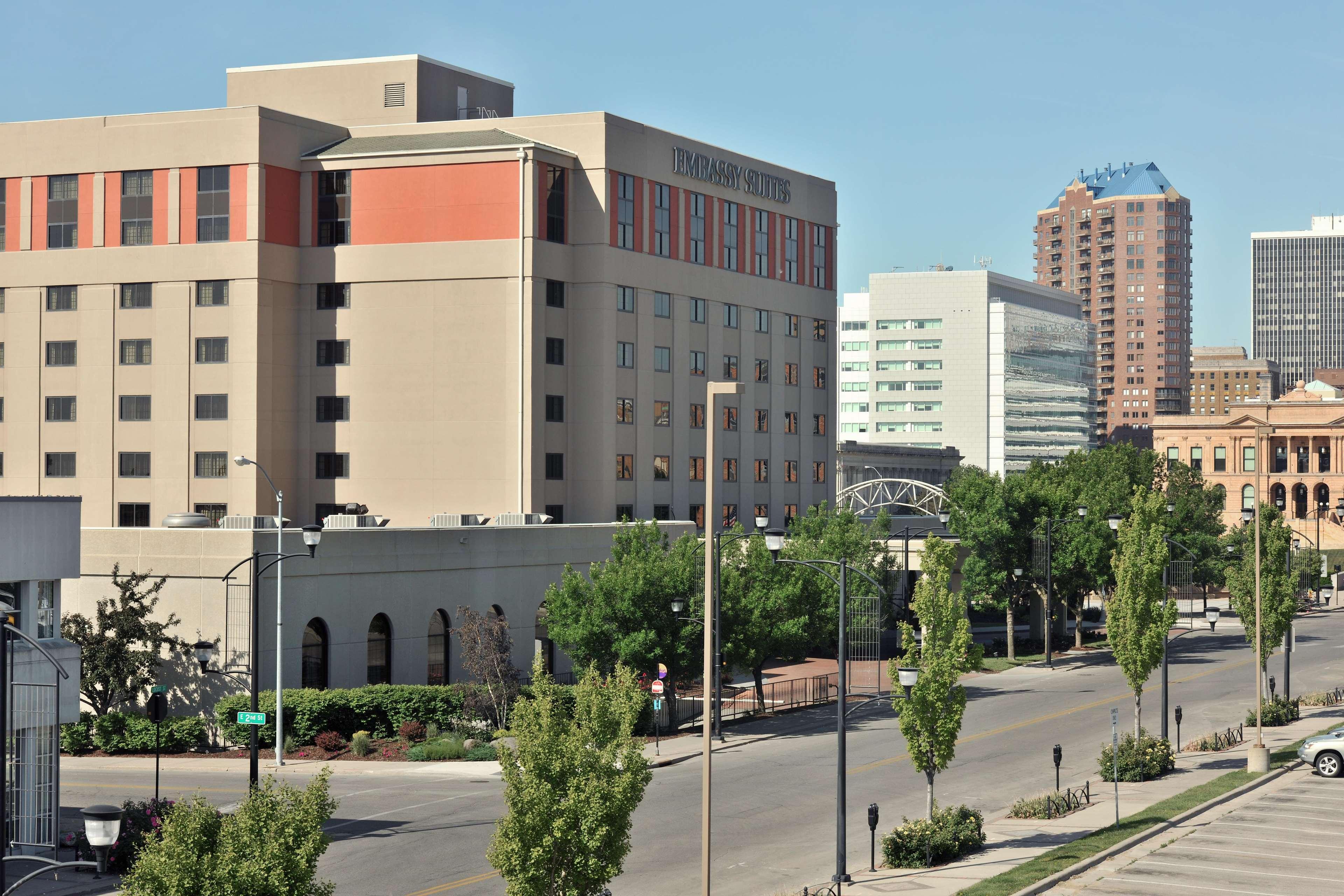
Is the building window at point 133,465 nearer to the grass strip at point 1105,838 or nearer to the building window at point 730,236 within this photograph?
the building window at point 730,236

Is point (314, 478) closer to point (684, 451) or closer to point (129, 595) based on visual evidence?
point (684, 451)

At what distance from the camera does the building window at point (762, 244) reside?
286ft

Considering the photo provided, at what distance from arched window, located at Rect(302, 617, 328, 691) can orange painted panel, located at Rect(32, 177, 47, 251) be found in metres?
34.2

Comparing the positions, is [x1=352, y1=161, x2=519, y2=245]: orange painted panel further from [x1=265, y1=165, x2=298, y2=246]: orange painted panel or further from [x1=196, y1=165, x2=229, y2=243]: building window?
[x1=196, y1=165, x2=229, y2=243]: building window

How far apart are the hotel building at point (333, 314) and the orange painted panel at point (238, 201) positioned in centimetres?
9

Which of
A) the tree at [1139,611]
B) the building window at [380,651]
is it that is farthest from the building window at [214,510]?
the tree at [1139,611]

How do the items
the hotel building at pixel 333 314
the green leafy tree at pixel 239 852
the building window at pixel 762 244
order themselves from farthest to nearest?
the building window at pixel 762 244 < the hotel building at pixel 333 314 < the green leafy tree at pixel 239 852

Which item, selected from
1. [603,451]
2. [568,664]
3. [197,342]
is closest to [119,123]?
[197,342]

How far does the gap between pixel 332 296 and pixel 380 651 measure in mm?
25058

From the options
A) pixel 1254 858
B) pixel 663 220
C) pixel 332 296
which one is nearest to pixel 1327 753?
pixel 1254 858

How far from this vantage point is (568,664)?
64500 mm

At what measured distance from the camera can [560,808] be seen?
21453mm

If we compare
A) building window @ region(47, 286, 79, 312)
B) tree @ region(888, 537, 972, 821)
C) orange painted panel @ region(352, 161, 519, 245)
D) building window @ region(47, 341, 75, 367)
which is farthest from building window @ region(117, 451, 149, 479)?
tree @ region(888, 537, 972, 821)

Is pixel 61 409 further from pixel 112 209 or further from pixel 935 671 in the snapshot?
pixel 935 671
